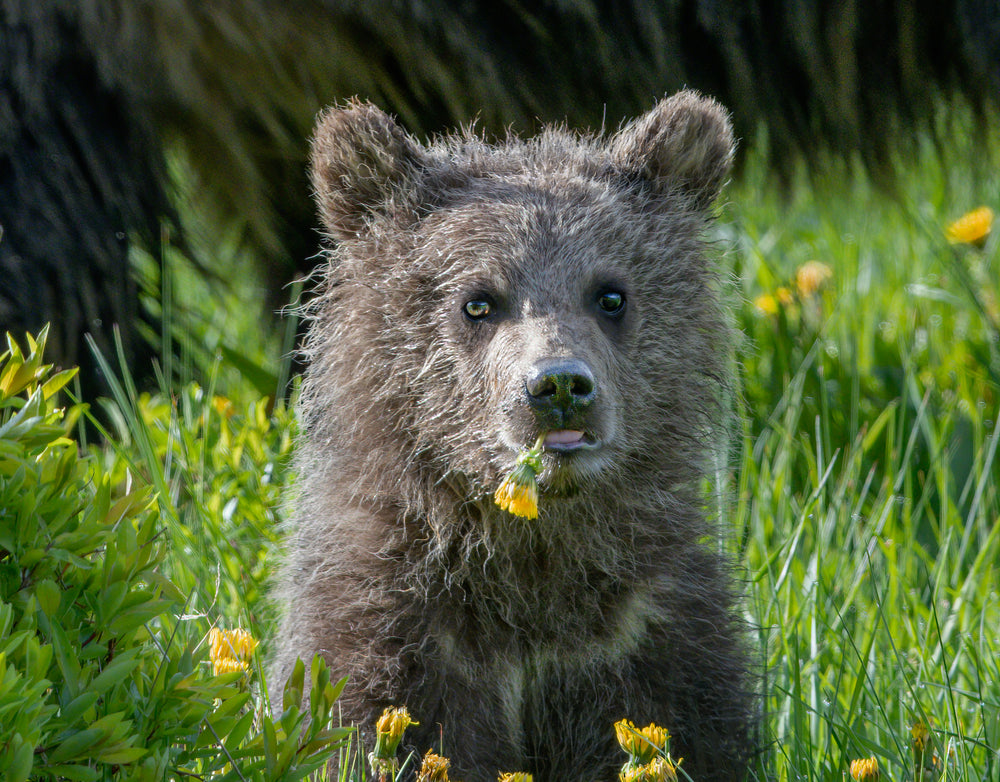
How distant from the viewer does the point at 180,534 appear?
302cm

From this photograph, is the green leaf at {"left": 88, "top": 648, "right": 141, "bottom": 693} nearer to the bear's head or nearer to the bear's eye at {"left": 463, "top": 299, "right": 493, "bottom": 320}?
the bear's head

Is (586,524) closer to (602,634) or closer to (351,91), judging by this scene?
(602,634)

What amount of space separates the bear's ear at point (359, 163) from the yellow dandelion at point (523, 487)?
0.84m

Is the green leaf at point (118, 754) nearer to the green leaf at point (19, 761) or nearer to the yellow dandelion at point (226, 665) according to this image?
the green leaf at point (19, 761)

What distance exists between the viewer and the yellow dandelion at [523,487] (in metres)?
2.25

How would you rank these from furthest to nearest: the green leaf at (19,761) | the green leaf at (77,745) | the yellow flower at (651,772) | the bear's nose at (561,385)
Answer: the bear's nose at (561,385), the yellow flower at (651,772), the green leaf at (77,745), the green leaf at (19,761)

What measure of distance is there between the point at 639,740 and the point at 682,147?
1.44m

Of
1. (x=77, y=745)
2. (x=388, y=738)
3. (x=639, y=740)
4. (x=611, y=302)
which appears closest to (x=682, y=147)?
(x=611, y=302)

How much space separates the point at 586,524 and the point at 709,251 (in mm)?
837

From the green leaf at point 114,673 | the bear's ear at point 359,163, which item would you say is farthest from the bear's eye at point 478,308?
the green leaf at point 114,673

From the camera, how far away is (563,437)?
2324 mm

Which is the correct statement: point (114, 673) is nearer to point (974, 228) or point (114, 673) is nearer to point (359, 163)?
point (359, 163)

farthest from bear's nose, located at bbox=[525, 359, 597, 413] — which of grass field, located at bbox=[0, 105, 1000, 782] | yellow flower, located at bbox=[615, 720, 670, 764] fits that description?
grass field, located at bbox=[0, 105, 1000, 782]

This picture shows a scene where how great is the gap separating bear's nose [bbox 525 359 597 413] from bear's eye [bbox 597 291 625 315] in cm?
39
